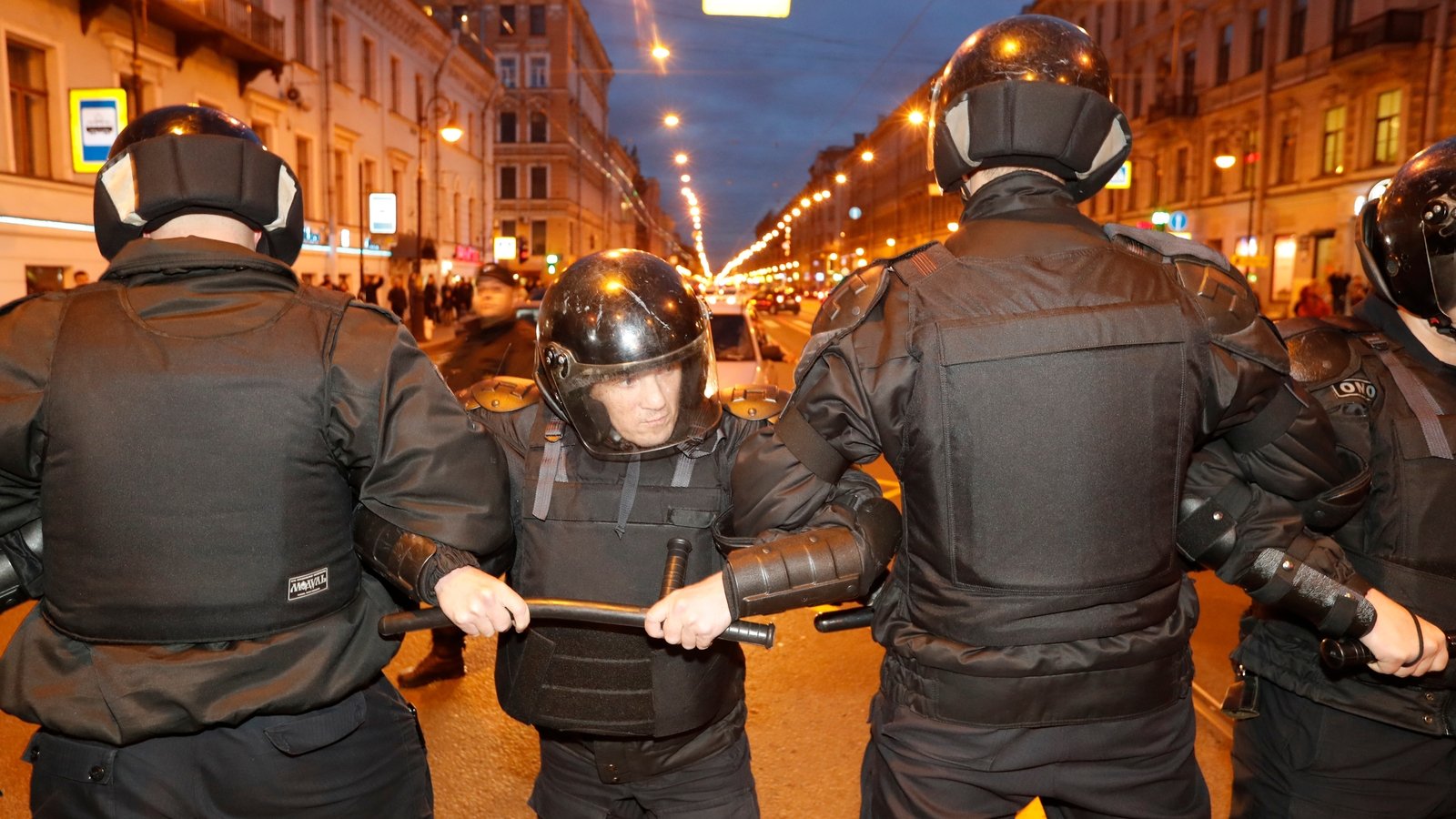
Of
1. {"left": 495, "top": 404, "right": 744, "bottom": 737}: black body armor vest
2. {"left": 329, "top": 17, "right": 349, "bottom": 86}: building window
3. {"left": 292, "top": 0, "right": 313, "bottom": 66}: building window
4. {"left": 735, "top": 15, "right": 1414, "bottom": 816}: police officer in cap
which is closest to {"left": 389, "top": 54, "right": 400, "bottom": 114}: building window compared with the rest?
{"left": 329, "top": 17, "right": 349, "bottom": 86}: building window

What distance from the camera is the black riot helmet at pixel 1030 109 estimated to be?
2195 millimetres

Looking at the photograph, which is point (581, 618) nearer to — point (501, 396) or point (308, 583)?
point (308, 583)

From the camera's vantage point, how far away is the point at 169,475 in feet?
6.39

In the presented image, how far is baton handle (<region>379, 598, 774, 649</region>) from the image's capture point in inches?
79.1

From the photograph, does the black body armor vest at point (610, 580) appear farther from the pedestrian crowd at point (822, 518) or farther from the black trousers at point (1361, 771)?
the black trousers at point (1361, 771)

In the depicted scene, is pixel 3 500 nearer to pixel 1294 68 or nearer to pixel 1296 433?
pixel 1296 433

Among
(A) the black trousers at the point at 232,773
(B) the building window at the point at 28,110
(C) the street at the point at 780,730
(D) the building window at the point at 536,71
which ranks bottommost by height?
(C) the street at the point at 780,730

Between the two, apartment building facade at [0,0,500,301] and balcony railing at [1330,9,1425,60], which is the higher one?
balcony railing at [1330,9,1425,60]

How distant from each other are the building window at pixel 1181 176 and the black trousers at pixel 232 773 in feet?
132

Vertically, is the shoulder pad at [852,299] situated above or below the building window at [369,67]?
below

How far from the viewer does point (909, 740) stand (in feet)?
6.69

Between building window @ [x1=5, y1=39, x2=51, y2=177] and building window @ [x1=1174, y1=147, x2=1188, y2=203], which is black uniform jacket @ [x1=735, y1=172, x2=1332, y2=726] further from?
building window @ [x1=1174, y1=147, x2=1188, y2=203]

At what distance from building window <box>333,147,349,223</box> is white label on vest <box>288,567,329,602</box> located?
28.2 metres

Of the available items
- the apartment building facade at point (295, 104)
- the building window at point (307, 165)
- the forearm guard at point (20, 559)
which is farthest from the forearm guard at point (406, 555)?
the building window at point (307, 165)
